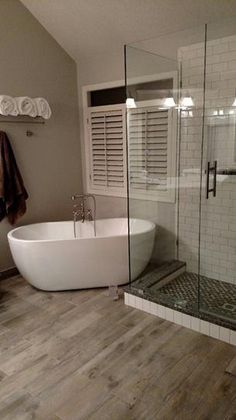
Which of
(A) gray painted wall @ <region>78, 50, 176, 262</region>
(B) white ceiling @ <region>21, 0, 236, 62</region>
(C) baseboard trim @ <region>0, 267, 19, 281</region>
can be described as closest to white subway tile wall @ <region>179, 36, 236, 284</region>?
(A) gray painted wall @ <region>78, 50, 176, 262</region>

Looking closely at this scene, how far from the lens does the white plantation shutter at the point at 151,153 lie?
365 cm

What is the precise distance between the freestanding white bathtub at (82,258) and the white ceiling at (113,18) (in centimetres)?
205

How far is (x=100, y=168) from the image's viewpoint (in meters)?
4.46

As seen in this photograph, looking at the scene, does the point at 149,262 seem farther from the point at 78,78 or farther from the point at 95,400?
the point at 78,78

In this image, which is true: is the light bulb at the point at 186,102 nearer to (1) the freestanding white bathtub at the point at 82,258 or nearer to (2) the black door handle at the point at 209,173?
(2) the black door handle at the point at 209,173

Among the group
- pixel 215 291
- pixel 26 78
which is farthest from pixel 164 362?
pixel 26 78

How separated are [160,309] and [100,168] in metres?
2.21

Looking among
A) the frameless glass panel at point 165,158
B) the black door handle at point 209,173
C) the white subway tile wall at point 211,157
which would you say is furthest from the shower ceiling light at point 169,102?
the black door handle at point 209,173

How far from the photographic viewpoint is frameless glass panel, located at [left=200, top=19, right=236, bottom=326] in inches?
122

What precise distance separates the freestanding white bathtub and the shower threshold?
0.75 feet

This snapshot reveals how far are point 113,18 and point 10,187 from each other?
2.12 metres

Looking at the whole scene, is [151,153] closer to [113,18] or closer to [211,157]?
[211,157]

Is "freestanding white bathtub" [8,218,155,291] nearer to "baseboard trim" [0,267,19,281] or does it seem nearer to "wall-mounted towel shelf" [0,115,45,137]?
"baseboard trim" [0,267,19,281]

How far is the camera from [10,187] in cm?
367
